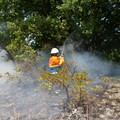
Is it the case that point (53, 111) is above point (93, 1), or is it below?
below

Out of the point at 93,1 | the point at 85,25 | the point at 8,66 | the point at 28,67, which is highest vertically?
the point at 93,1

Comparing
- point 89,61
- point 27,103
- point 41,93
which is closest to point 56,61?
point 41,93

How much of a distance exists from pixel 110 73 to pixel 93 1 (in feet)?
9.17

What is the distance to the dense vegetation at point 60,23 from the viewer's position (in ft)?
34.9

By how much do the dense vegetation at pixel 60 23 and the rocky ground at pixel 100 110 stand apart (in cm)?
256

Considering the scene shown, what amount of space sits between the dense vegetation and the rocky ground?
8.41 feet

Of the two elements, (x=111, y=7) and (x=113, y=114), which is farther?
(x=111, y=7)

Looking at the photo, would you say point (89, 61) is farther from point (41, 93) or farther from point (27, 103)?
point (27, 103)

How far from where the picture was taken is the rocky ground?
8008mm

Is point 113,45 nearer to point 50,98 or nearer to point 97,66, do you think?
point 97,66

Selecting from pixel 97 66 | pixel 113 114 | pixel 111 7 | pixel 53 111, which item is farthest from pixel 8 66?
pixel 113 114

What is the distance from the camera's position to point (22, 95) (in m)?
10.2

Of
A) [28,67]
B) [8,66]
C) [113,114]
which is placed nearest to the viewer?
[113,114]

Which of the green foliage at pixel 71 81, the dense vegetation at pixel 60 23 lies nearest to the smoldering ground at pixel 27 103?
the green foliage at pixel 71 81
